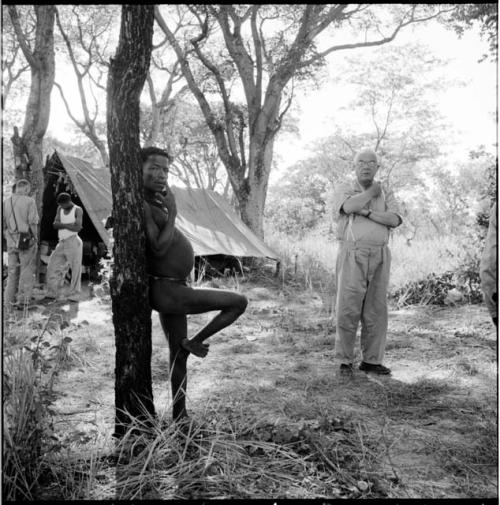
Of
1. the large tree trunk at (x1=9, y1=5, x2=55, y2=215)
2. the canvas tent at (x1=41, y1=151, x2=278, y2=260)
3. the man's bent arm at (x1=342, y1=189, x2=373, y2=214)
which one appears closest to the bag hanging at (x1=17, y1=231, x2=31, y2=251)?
the canvas tent at (x1=41, y1=151, x2=278, y2=260)

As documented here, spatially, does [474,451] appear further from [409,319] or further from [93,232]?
[93,232]

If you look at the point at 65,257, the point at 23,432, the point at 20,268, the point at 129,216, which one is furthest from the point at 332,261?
the point at 23,432

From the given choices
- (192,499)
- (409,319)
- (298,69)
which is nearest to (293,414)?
(192,499)

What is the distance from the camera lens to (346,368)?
15.5ft

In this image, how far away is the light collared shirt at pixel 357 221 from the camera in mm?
4727

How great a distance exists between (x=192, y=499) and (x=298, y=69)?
35.6 ft

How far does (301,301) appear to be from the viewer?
28.9 feet

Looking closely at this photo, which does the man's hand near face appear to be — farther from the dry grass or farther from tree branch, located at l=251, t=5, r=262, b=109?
tree branch, located at l=251, t=5, r=262, b=109

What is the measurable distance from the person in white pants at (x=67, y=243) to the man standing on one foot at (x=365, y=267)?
4.01 metres

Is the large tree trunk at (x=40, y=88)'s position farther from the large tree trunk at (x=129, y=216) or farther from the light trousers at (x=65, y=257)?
the large tree trunk at (x=129, y=216)

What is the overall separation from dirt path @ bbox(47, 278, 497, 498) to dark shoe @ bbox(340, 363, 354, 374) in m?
0.08

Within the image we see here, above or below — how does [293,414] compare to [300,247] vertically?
below

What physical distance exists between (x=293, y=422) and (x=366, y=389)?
105cm

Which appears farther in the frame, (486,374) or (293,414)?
(486,374)
